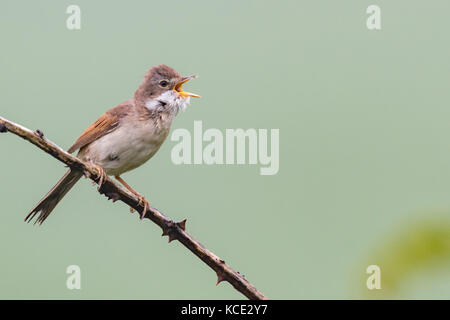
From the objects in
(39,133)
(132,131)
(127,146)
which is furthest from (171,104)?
(39,133)

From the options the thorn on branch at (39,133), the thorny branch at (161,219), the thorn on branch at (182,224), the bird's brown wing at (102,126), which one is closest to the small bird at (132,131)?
the bird's brown wing at (102,126)

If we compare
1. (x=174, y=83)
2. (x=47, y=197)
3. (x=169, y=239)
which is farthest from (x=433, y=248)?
(x=174, y=83)

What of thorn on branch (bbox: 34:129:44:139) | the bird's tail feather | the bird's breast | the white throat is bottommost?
the bird's tail feather

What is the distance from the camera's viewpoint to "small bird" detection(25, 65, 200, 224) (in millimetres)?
4320

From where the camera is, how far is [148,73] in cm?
497

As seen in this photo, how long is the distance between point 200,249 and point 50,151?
0.82m

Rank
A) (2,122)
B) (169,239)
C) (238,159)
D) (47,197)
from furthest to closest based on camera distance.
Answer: (47,197) < (238,159) < (169,239) < (2,122)

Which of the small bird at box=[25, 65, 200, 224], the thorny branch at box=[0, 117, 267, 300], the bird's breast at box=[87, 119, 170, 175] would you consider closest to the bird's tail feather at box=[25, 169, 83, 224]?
the small bird at box=[25, 65, 200, 224]

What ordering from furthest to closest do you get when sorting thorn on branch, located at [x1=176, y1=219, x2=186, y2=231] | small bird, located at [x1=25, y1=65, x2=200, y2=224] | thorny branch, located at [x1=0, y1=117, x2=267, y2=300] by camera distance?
small bird, located at [x1=25, y1=65, x2=200, y2=224]
thorn on branch, located at [x1=176, y1=219, x2=186, y2=231]
thorny branch, located at [x1=0, y1=117, x2=267, y2=300]

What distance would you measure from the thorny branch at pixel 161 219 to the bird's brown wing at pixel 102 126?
1.74 metres

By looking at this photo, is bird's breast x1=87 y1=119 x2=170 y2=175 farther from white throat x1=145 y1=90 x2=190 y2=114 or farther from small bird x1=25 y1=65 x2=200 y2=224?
white throat x1=145 y1=90 x2=190 y2=114

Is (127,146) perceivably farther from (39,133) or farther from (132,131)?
(39,133)

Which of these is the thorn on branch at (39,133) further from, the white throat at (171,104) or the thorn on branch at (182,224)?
the white throat at (171,104)

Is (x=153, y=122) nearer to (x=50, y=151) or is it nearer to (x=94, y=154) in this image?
(x=94, y=154)
